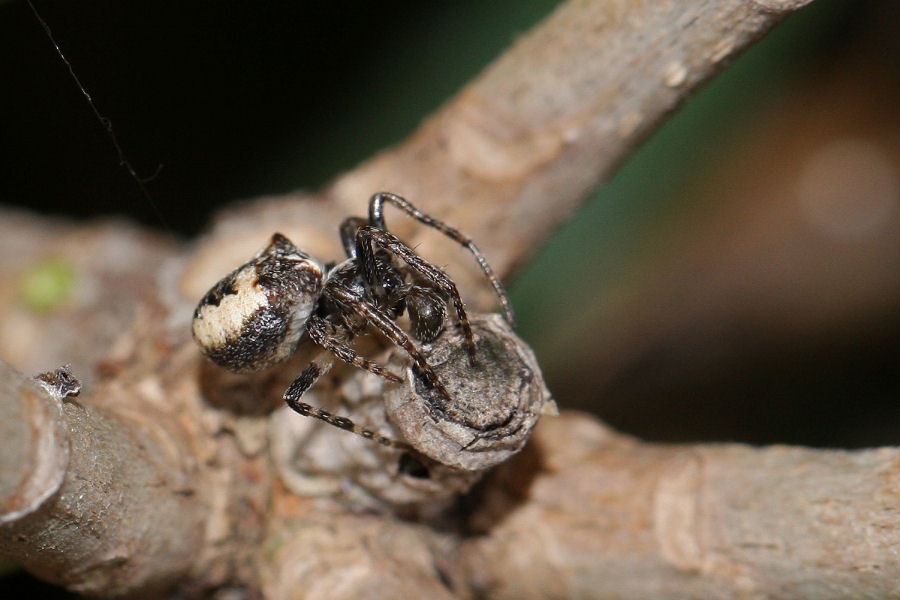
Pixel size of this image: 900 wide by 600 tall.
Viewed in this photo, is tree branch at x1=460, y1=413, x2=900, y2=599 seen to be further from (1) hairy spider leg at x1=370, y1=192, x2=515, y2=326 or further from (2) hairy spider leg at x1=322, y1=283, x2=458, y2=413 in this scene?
(2) hairy spider leg at x1=322, y1=283, x2=458, y2=413

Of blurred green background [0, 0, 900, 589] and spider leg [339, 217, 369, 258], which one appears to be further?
blurred green background [0, 0, 900, 589]

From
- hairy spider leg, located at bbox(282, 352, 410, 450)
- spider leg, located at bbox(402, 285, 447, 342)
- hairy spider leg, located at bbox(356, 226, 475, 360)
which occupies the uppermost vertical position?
hairy spider leg, located at bbox(356, 226, 475, 360)

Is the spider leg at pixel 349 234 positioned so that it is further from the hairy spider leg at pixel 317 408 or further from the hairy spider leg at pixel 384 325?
the hairy spider leg at pixel 317 408

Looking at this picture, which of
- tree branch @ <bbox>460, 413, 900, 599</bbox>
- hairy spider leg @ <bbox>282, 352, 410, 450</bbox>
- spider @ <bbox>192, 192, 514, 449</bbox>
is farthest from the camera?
spider @ <bbox>192, 192, 514, 449</bbox>

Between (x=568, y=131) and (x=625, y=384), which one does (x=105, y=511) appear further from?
(x=625, y=384)

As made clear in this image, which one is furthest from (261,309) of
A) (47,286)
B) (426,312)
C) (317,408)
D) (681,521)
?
(47,286)

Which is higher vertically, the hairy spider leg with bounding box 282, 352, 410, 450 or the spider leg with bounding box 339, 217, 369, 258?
the spider leg with bounding box 339, 217, 369, 258

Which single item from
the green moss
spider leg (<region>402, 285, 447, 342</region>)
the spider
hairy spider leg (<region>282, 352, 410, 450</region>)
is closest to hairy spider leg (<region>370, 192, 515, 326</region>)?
the spider

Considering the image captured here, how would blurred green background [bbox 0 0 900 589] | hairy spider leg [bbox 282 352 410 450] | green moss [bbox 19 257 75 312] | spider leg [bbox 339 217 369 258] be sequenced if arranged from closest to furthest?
hairy spider leg [bbox 282 352 410 450], spider leg [bbox 339 217 369 258], blurred green background [bbox 0 0 900 589], green moss [bbox 19 257 75 312]
